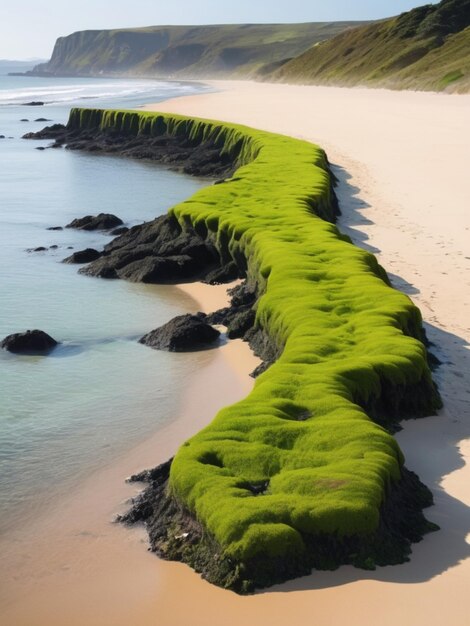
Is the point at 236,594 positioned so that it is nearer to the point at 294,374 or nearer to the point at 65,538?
the point at 65,538

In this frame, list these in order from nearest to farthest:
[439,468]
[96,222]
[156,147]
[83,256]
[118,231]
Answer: [439,468] → [83,256] → [118,231] → [96,222] → [156,147]

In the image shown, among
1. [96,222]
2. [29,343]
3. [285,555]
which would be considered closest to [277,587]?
[285,555]

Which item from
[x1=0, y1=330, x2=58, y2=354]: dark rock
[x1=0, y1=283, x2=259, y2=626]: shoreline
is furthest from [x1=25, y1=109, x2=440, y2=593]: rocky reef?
[x1=0, y1=330, x2=58, y2=354]: dark rock

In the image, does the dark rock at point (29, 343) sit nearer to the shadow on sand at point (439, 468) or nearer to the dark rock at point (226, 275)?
the dark rock at point (226, 275)

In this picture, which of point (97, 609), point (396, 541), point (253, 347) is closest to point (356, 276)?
point (253, 347)

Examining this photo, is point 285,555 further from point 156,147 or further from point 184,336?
point 156,147

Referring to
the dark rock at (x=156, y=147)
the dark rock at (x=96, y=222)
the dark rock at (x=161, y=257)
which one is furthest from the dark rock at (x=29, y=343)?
the dark rock at (x=156, y=147)
